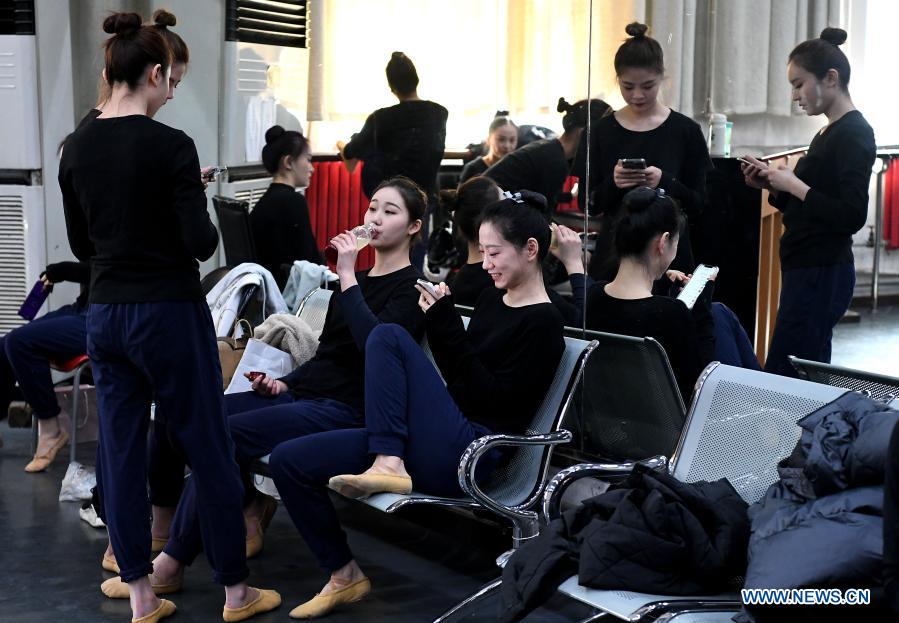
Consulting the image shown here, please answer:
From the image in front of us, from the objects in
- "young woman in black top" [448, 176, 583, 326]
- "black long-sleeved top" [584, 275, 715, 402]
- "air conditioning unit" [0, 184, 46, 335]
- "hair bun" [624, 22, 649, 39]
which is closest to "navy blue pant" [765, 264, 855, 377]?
"black long-sleeved top" [584, 275, 715, 402]

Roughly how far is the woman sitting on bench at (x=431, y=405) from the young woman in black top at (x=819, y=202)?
0.74 m

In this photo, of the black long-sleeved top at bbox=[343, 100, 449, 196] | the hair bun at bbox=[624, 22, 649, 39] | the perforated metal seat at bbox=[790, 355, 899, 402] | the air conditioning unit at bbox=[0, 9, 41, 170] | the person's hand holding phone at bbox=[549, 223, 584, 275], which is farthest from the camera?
the air conditioning unit at bbox=[0, 9, 41, 170]

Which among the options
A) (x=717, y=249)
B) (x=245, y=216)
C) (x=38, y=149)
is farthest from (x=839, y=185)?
(x=38, y=149)

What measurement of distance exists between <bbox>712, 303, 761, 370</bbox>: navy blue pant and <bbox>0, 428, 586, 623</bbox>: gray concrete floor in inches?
36.4

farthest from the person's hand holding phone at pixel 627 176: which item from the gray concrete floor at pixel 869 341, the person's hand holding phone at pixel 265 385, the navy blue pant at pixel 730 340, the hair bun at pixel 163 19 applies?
the hair bun at pixel 163 19

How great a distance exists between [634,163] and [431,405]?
1.21 meters

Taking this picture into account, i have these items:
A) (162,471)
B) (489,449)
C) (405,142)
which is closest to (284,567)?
(162,471)

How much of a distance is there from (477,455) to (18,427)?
3.27m

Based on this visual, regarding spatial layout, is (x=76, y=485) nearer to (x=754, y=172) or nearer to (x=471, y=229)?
(x=471, y=229)

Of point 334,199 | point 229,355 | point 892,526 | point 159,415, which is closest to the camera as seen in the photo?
point 892,526

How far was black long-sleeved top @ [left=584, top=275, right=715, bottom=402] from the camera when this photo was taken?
375cm

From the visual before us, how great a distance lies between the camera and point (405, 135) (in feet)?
16.6

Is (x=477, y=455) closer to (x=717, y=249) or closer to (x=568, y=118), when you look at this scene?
(x=717, y=249)

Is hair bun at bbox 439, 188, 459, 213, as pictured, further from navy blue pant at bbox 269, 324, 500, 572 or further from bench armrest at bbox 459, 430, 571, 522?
bench armrest at bbox 459, 430, 571, 522
